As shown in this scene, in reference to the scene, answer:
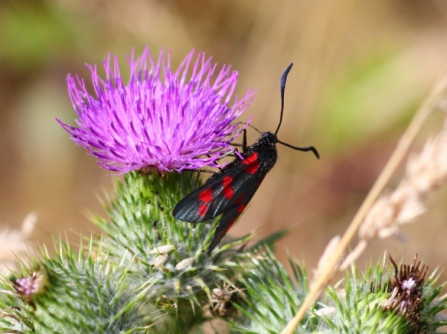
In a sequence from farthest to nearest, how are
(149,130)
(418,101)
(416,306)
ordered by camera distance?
(418,101), (149,130), (416,306)

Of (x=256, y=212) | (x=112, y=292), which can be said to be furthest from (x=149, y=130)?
(x=256, y=212)

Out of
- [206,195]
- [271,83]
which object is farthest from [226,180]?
[271,83]

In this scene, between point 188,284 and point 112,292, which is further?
point 188,284

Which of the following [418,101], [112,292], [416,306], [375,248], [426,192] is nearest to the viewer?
[426,192]

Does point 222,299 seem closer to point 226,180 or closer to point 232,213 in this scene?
point 232,213

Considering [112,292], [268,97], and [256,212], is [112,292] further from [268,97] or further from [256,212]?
[268,97]

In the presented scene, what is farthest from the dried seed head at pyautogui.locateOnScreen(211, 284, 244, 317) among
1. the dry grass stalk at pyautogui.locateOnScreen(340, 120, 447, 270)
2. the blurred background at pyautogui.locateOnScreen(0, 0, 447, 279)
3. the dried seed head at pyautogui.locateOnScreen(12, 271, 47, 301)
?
the blurred background at pyautogui.locateOnScreen(0, 0, 447, 279)

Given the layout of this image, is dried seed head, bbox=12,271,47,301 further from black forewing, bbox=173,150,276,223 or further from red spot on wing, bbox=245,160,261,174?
red spot on wing, bbox=245,160,261,174
